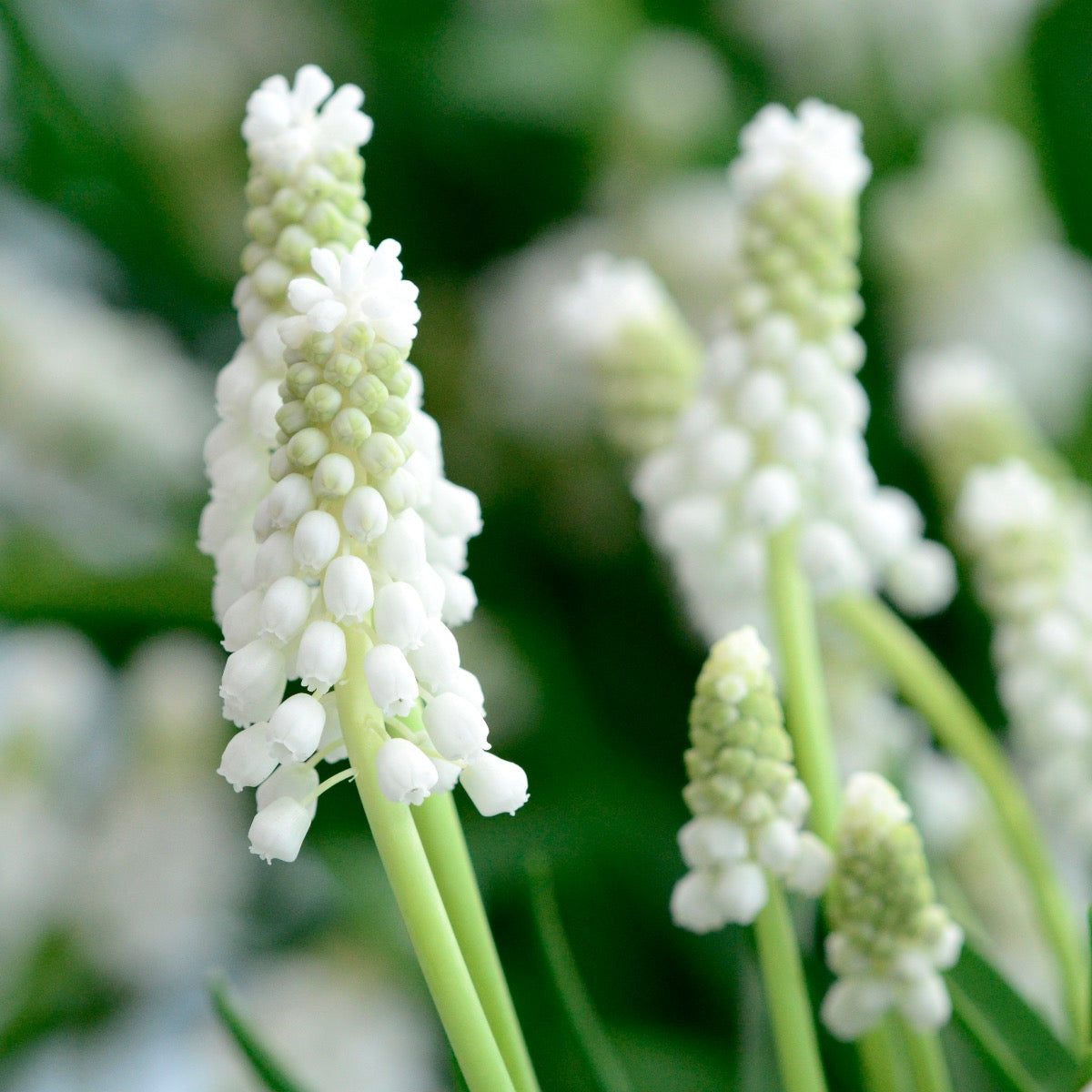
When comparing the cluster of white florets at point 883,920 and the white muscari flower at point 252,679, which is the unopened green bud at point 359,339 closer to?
the white muscari flower at point 252,679

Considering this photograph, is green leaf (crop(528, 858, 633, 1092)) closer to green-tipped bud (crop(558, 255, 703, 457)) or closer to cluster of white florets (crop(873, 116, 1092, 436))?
green-tipped bud (crop(558, 255, 703, 457))

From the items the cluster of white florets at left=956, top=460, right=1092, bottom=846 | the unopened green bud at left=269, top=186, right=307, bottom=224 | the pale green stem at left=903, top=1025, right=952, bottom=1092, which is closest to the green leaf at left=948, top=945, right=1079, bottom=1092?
the pale green stem at left=903, top=1025, right=952, bottom=1092

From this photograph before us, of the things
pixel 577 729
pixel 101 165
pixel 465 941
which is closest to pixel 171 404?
pixel 101 165

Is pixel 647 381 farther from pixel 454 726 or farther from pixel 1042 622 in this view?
pixel 454 726

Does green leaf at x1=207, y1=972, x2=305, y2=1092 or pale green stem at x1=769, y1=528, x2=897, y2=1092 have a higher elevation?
pale green stem at x1=769, y1=528, x2=897, y2=1092

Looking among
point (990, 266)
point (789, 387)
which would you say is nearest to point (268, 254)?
point (789, 387)

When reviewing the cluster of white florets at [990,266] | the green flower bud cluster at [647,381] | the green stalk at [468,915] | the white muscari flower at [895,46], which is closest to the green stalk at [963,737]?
the green flower bud cluster at [647,381]

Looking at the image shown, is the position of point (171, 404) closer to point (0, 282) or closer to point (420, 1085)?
point (0, 282)
